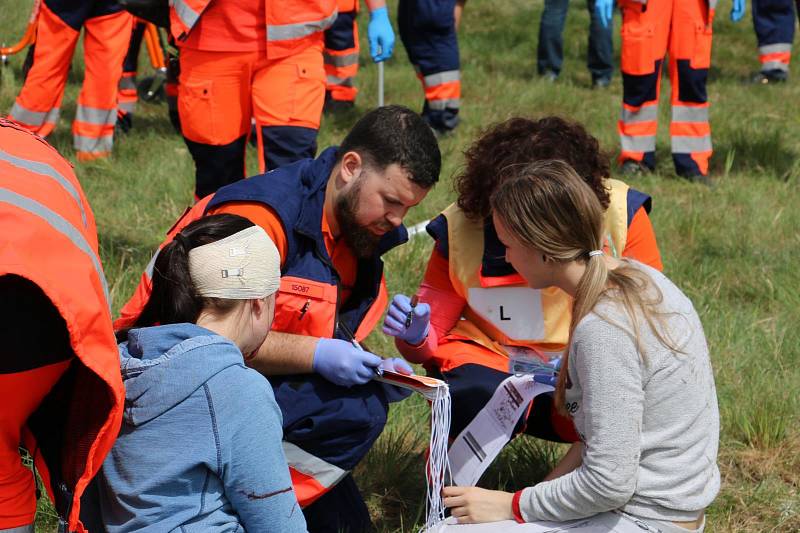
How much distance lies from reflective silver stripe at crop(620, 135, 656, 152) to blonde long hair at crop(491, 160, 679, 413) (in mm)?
3974

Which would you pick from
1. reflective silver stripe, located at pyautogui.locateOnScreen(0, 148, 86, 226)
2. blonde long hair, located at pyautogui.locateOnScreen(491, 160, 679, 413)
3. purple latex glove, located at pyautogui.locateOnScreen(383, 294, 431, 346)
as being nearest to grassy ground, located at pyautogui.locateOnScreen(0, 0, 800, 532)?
purple latex glove, located at pyautogui.locateOnScreen(383, 294, 431, 346)

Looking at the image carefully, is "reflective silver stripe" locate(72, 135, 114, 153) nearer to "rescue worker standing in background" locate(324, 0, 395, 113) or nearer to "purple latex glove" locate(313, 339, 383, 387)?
"rescue worker standing in background" locate(324, 0, 395, 113)

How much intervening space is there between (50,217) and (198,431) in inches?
19.2

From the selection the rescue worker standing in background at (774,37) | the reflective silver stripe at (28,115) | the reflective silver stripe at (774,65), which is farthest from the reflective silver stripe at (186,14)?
the reflective silver stripe at (774,65)

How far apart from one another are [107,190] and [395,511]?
9.93ft

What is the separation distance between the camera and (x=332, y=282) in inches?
102

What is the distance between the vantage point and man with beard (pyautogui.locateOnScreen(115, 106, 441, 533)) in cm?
247

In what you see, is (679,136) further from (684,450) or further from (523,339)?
(684,450)

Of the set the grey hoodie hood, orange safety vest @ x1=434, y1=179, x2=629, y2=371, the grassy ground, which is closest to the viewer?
the grey hoodie hood

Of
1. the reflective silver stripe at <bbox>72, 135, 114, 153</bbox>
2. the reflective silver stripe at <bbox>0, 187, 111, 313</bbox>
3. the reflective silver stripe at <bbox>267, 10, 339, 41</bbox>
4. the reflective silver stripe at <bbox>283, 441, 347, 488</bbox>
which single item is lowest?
the reflective silver stripe at <bbox>72, 135, 114, 153</bbox>

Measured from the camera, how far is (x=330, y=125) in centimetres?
694

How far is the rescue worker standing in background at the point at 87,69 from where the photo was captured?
5.60m

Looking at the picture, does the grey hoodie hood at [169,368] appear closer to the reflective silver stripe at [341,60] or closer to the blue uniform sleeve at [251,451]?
the blue uniform sleeve at [251,451]

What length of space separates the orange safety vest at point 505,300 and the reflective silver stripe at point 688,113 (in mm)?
3332
